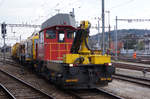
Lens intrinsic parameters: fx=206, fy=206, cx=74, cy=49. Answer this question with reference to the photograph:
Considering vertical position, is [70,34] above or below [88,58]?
above

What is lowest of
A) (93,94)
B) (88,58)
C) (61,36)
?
(93,94)

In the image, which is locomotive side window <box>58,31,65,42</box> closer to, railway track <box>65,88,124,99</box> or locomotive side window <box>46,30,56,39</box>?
locomotive side window <box>46,30,56,39</box>

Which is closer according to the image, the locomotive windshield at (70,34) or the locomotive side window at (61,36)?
the locomotive side window at (61,36)

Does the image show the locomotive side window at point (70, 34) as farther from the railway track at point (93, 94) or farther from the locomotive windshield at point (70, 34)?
the railway track at point (93, 94)

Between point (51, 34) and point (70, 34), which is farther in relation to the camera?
point (70, 34)

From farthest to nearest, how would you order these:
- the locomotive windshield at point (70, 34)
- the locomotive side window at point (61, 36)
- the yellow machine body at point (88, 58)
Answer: the locomotive windshield at point (70, 34) → the locomotive side window at point (61, 36) → the yellow machine body at point (88, 58)

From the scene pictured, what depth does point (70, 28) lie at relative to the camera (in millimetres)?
11766

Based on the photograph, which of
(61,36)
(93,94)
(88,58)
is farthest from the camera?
(61,36)

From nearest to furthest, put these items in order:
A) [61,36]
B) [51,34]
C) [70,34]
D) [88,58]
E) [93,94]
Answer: [93,94]
[88,58]
[51,34]
[61,36]
[70,34]

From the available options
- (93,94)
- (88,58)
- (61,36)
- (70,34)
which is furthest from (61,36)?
(93,94)

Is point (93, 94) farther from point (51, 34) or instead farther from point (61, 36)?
point (51, 34)

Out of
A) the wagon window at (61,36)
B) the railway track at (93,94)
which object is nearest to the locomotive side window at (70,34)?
the wagon window at (61,36)

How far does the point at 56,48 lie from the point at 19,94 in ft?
10.9

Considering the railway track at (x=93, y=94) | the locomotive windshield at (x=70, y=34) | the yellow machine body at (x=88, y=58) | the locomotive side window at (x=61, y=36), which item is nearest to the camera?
the railway track at (x=93, y=94)
